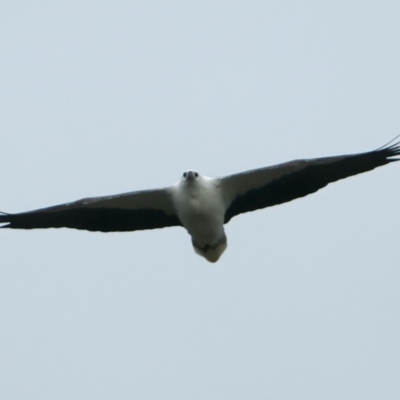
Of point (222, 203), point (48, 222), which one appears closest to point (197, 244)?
point (222, 203)

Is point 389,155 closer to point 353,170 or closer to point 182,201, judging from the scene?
point 353,170

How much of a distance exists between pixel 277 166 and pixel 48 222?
307 centimetres

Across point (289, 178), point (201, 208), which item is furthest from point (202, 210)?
point (289, 178)

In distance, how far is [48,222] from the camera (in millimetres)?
19703

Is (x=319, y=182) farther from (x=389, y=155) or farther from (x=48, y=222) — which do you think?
(x=48, y=222)

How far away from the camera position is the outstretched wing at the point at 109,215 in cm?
1947

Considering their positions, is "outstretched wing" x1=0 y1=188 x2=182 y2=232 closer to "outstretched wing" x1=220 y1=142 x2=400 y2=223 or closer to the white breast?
the white breast

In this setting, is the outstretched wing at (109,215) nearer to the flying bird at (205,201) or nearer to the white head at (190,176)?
the flying bird at (205,201)

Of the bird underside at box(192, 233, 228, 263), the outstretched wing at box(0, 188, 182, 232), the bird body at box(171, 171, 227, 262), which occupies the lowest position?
the bird underside at box(192, 233, 228, 263)

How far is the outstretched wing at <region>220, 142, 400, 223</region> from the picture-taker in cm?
1894

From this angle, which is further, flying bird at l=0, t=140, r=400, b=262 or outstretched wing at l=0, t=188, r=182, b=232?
outstretched wing at l=0, t=188, r=182, b=232

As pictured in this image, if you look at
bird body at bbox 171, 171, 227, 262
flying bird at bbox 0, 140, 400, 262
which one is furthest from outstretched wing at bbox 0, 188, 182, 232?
bird body at bbox 171, 171, 227, 262

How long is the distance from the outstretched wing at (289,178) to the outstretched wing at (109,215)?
0.83 meters

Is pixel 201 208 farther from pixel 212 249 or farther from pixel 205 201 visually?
pixel 212 249
